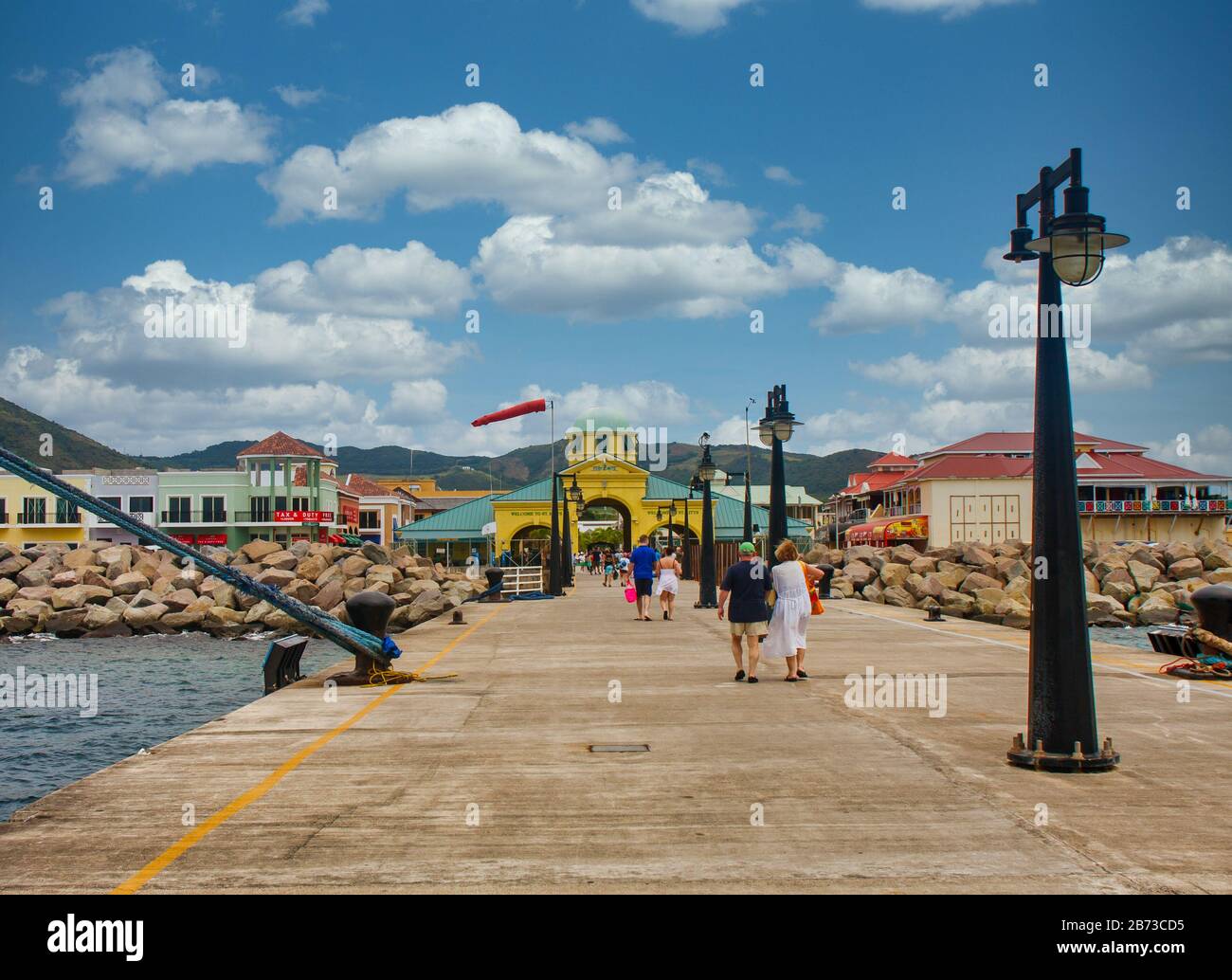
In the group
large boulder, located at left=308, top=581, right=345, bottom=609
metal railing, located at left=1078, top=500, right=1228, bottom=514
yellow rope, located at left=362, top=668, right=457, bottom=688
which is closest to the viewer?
yellow rope, located at left=362, top=668, right=457, bottom=688

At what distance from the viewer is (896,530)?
301ft

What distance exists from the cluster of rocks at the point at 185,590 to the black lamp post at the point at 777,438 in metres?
17.3

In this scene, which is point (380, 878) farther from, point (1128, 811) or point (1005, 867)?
point (1128, 811)

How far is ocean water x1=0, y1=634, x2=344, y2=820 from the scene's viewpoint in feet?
54.3

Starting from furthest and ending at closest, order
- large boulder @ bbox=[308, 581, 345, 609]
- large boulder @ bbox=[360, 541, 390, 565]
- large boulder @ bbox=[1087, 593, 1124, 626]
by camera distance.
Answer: large boulder @ bbox=[360, 541, 390, 565] → large boulder @ bbox=[1087, 593, 1124, 626] → large boulder @ bbox=[308, 581, 345, 609]

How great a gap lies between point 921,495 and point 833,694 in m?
81.6

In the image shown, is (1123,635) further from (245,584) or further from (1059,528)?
(1059,528)

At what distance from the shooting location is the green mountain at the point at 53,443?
155750 millimetres

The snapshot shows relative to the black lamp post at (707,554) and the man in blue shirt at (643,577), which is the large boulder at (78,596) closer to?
the black lamp post at (707,554)

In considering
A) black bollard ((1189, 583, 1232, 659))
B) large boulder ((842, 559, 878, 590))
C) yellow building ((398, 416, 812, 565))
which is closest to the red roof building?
yellow building ((398, 416, 812, 565))

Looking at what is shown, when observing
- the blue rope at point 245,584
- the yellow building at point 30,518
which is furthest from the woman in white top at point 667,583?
the yellow building at point 30,518

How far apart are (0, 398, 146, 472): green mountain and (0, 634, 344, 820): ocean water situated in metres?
114

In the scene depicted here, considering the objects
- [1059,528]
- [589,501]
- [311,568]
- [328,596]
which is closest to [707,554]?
[328,596]

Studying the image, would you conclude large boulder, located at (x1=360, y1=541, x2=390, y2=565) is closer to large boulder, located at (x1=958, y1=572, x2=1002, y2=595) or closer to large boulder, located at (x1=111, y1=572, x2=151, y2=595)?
large boulder, located at (x1=111, y1=572, x2=151, y2=595)
